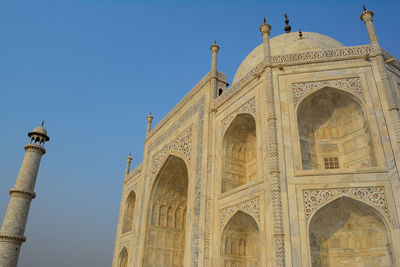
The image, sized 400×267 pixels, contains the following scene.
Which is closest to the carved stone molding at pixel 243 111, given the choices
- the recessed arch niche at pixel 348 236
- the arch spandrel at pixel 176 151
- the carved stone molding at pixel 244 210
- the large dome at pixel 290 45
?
the arch spandrel at pixel 176 151

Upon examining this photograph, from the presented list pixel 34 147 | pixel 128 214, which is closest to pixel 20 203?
pixel 34 147

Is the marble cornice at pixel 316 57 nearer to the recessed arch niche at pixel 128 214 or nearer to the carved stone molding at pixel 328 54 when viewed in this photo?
the carved stone molding at pixel 328 54

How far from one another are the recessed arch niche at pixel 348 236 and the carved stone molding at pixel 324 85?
2.93 meters

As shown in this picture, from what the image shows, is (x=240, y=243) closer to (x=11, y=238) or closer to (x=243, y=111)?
(x=243, y=111)

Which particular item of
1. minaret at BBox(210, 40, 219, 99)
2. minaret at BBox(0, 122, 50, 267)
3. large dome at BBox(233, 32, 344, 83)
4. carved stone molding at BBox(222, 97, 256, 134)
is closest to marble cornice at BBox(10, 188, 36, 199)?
minaret at BBox(0, 122, 50, 267)

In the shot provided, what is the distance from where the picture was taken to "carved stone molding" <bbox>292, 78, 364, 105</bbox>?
340 inches

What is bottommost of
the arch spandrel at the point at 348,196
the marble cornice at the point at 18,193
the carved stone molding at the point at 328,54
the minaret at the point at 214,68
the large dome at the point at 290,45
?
the arch spandrel at the point at 348,196

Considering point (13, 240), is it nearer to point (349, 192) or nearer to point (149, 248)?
point (149, 248)

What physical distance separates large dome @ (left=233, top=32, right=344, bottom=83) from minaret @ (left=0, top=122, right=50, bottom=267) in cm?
1028

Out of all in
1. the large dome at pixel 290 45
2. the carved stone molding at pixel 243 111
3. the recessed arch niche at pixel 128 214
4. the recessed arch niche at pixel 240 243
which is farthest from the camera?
the recessed arch niche at pixel 128 214

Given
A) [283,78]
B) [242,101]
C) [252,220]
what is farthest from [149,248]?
[283,78]

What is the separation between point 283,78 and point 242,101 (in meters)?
1.53

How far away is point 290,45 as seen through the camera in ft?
42.7

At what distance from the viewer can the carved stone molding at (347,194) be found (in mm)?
7219
